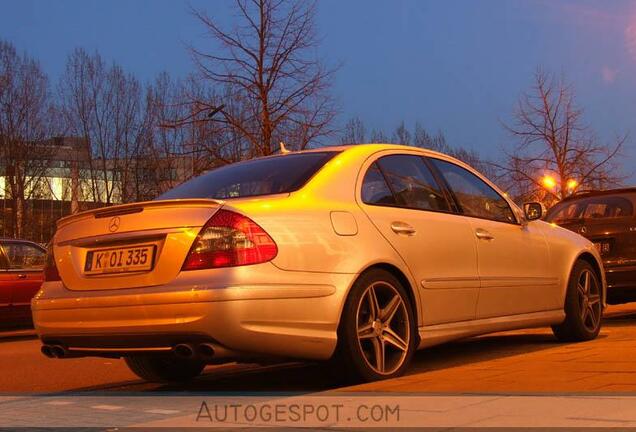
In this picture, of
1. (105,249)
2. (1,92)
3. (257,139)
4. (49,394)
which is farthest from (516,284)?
(1,92)

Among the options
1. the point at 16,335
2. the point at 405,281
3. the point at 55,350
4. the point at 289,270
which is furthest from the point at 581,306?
the point at 16,335

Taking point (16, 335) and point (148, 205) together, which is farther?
point (16, 335)

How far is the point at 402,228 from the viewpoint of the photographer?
5121mm

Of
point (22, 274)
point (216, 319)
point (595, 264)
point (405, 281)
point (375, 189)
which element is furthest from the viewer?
point (22, 274)

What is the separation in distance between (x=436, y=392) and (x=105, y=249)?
7.17 ft

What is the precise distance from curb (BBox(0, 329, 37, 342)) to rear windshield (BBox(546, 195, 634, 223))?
7.75 m

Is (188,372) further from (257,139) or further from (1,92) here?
(1,92)

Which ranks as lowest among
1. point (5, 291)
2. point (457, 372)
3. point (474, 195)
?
point (457, 372)

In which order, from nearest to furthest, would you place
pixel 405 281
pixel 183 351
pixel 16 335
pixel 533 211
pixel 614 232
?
pixel 183 351 → pixel 405 281 → pixel 533 211 → pixel 614 232 → pixel 16 335

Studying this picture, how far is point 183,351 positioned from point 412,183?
7.23 feet

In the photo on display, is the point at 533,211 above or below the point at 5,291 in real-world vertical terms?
above

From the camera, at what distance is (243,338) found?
4.19 meters

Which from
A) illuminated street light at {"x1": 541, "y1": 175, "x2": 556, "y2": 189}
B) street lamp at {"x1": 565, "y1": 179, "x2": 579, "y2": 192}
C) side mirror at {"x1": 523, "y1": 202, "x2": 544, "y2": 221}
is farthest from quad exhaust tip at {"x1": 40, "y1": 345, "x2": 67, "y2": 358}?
illuminated street light at {"x1": 541, "y1": 175, "x2": 556, "y2": 189}

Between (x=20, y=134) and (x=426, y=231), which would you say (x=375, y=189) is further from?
(x=20, y=134)
